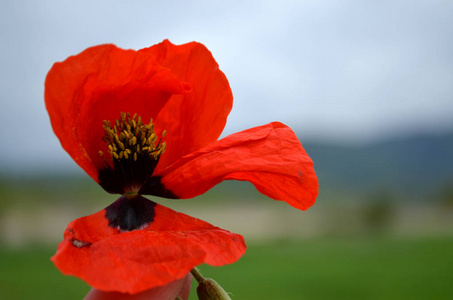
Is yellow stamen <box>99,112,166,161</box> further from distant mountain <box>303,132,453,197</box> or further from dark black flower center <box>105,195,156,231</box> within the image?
distant mountain <box>303,132,453,197</box>

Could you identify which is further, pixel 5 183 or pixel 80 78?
pixel 5 183

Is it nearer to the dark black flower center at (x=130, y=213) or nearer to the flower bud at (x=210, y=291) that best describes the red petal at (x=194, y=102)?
the dark black flower center at (x=130, y=213)

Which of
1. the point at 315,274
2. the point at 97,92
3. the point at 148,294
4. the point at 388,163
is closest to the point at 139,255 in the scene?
the point at 148,294

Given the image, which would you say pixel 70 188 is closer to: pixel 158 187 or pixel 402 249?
pixel 402 249

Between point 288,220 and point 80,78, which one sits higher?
point 80,78

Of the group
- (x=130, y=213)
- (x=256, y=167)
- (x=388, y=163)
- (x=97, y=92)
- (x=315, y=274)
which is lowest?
Answer: (x=388, y=163)

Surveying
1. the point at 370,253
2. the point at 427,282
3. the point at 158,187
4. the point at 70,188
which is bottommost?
the point at 70,188

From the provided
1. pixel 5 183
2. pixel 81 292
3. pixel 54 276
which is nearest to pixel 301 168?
pixel 81 292

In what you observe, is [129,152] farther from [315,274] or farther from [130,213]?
[315,274]
